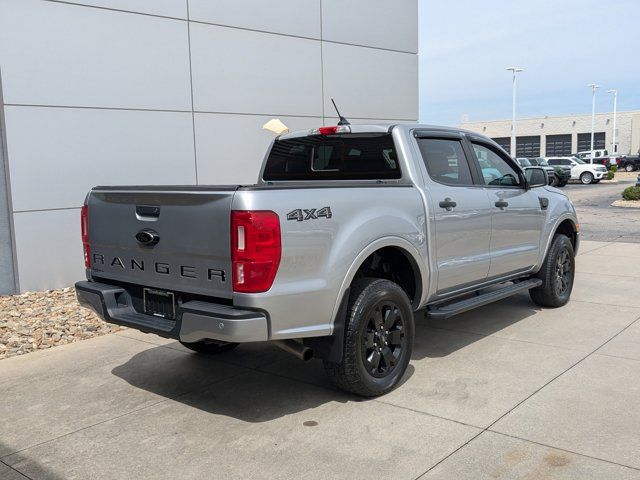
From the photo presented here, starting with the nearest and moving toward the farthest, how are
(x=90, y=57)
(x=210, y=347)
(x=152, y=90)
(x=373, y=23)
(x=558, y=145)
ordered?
(x=210, y=347)
(x=90, y=57)
(x=152, y=90)
(x=373, y=23)
(x=558, y=145)

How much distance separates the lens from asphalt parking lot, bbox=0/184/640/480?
3.56 meters

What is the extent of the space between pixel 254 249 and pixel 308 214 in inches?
17.8

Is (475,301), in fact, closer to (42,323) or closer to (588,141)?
(42,323)

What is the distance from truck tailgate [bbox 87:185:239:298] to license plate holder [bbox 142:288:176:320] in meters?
0.07

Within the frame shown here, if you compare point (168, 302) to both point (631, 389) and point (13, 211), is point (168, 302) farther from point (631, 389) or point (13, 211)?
point (13, 211)

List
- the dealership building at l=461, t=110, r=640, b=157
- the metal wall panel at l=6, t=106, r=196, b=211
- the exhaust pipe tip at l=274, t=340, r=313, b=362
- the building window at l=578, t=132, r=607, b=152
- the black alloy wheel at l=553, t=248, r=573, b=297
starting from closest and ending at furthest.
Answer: the exhaust pipe tip at l=274, t=340, r=313, b=362, the black alloy wheel at l=553, t=248, r=573, b=297, the metal wall panel at l=6, t=106, r=196, b=211, the dealership building at l=461, t=110, r=640, b=157, the building window at l=578, t=132, r=607, b=152

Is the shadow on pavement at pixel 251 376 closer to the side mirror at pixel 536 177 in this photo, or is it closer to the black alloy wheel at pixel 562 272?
the black alloy wheel at pixel 562 272

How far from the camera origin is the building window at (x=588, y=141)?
73500 mm

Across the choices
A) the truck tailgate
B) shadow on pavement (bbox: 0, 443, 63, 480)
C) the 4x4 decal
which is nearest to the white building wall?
the truck tailgate

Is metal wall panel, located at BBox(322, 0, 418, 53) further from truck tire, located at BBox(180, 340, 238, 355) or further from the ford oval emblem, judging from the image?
the ford oval emblem

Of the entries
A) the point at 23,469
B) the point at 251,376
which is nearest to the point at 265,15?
the point at 251,376

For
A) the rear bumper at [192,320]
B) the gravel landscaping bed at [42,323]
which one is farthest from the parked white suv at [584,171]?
the rear bumper at [192,320]

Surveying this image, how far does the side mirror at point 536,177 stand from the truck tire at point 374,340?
264 centimetres

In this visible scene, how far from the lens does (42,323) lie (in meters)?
6.82
